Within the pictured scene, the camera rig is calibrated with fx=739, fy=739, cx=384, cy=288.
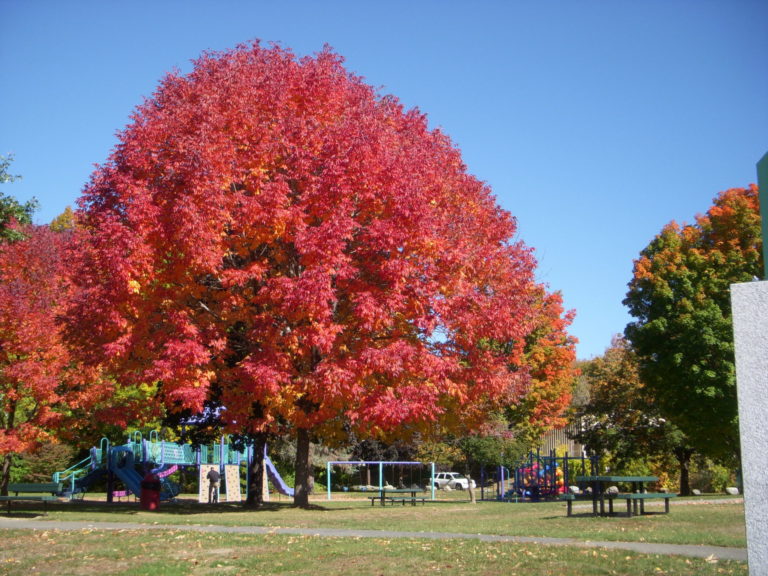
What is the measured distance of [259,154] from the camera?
1936 cm

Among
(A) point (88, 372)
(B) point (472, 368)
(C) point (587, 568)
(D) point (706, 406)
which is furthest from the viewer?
(D) point (706, 406)

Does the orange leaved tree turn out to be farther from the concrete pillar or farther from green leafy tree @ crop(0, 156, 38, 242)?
the concrete pillar

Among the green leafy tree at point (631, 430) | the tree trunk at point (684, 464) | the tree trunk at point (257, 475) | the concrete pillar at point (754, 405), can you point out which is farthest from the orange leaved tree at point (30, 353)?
the tree trunk at point (684, 464)

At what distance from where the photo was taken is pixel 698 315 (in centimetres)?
2852

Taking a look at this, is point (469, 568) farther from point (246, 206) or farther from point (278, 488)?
point (278, 488)

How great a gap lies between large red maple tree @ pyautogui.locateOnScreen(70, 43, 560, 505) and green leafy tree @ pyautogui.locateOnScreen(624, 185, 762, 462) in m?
9.85

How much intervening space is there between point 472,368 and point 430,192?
16.8 feet

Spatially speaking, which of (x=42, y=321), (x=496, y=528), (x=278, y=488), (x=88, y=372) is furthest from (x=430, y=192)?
(x=278, y=488)

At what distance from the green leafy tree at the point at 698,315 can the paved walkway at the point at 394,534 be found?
1810 cm

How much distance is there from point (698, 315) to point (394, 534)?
19677mm

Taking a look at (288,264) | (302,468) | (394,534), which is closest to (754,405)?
(394,534)

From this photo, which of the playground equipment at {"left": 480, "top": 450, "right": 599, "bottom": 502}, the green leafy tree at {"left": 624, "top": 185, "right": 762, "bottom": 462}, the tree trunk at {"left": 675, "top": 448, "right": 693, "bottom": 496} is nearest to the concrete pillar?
the green leafy tree at {"left": 624, "top": 185, "right": 762, "bottom": 462}

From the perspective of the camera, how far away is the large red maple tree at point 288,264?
58.9 feet

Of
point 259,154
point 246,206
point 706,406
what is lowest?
point 706,406
